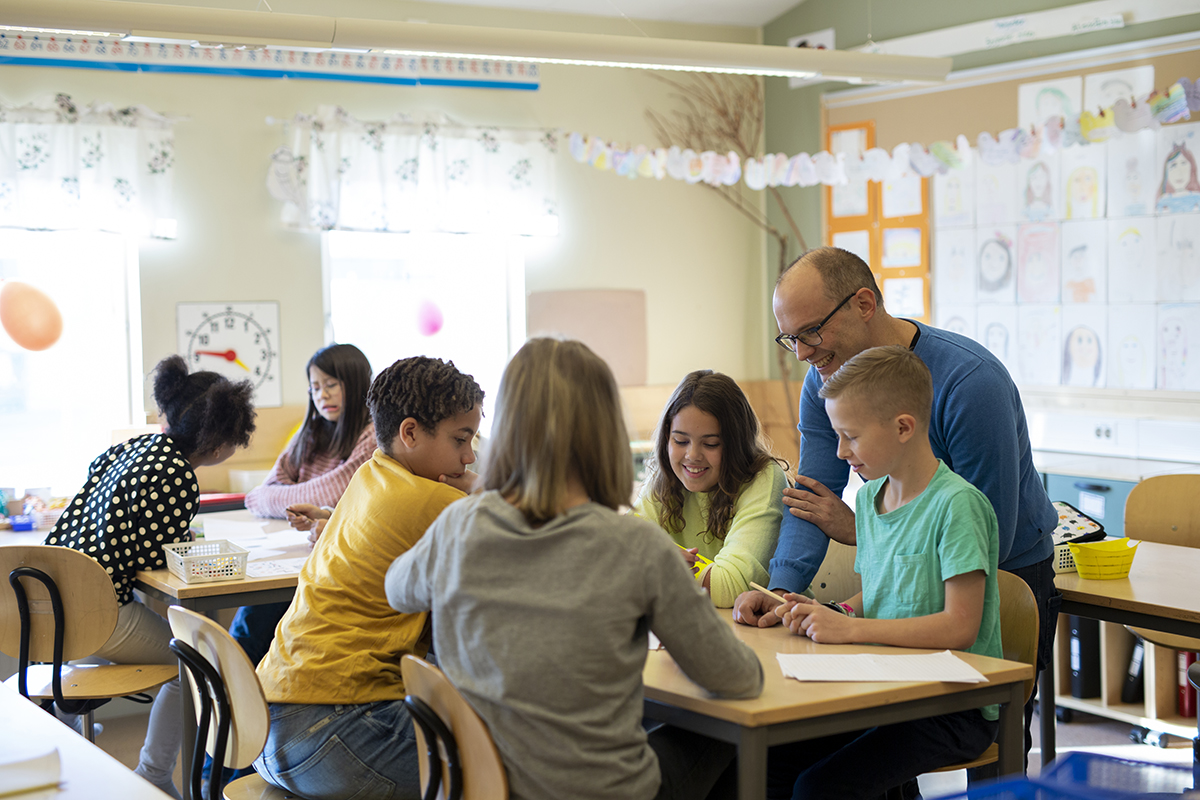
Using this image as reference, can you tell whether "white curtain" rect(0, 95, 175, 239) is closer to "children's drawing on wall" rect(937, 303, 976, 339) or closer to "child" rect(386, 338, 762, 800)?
"children's drawing on wall" rect(937, 303, 976, 339)

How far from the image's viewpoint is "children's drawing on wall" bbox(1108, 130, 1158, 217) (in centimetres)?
468

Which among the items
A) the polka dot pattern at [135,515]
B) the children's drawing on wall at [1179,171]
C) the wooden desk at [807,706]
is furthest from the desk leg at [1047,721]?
the children's drawing on wall at [1179,171]

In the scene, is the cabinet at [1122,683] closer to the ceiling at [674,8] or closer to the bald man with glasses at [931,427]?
the bald man with glasses at [931,427]

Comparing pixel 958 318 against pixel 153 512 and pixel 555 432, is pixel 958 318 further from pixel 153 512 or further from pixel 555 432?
pixel 555 432

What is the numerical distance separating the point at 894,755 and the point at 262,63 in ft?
14.3

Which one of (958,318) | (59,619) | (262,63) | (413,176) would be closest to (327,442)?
(59,619)

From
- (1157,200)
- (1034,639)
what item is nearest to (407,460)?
(1034,639)

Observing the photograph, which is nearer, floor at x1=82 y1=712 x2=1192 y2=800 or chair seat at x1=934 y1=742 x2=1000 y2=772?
chair seat at x1=934 y1=742 x2=1000 y2=772

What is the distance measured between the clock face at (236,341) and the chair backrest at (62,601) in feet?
7.84

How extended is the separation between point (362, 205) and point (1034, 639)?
397 centimetres

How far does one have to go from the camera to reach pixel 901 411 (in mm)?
1954

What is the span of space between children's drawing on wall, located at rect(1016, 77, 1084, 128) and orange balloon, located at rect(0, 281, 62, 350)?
174 inches

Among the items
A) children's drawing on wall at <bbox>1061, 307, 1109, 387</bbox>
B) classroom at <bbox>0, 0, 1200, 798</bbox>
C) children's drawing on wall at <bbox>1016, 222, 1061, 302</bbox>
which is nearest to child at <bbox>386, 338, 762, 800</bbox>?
classroom at <bbox>0, 0, 1200, 798</bbox>

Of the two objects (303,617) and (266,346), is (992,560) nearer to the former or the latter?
(303,617)
